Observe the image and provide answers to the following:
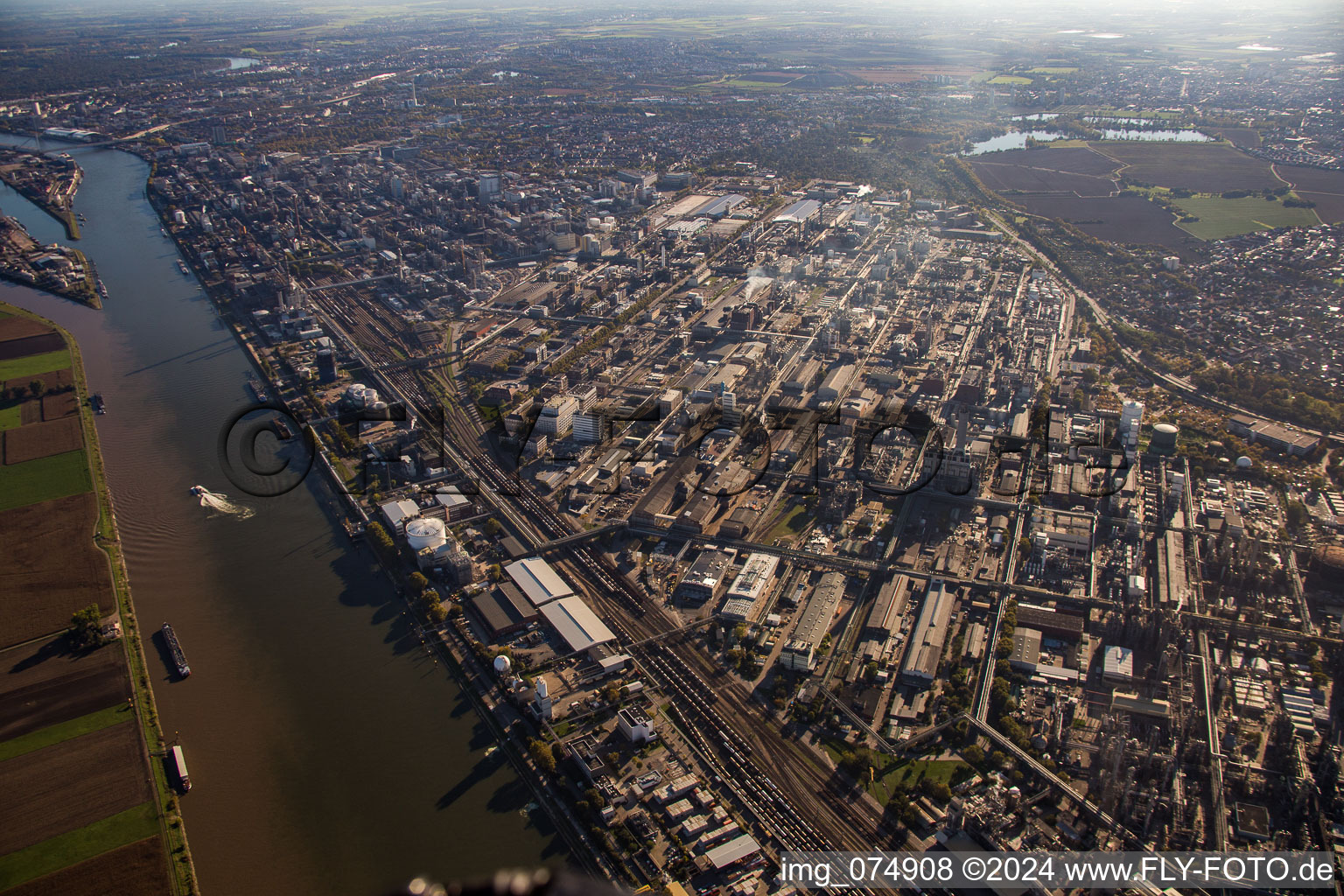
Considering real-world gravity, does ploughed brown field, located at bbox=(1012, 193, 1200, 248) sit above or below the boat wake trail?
above

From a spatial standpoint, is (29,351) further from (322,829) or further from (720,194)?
(720,194)

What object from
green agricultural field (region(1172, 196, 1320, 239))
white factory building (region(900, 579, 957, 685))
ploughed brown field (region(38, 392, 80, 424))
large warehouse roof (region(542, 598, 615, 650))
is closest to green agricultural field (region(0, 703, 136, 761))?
large warehouse roof (region(542, 598, 615, 650))

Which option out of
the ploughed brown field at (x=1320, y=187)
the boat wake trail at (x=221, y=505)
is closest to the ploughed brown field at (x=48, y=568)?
the boat wake trail at (x=221, y=505)

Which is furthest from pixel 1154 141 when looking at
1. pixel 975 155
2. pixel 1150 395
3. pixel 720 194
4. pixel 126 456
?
pixel 126 456

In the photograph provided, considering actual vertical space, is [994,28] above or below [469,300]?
above

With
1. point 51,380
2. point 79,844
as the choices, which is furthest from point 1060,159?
point 79,844

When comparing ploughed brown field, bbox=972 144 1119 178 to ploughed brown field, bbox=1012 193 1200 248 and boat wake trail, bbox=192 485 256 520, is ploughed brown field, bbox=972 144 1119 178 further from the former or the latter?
boat wake trail, bbox=192 485 256 520
